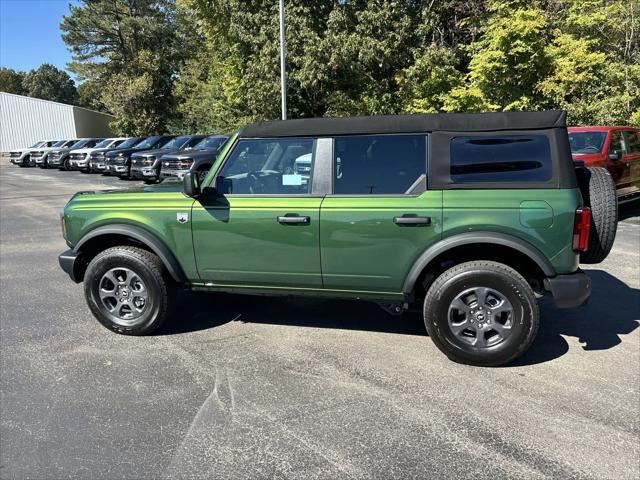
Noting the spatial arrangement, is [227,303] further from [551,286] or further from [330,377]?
[551,286]

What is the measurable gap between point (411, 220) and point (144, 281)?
7.58ft

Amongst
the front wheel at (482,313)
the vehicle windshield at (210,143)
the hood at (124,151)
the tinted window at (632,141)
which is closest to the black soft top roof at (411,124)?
the front wheel at (482,313)

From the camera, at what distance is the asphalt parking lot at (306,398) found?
2.64 meters

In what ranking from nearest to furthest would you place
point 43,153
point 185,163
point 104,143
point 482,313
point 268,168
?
point 482,313 < point 268,168 < point 185,163 < point 104,143 < point 43,153

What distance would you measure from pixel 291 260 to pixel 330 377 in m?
0.95

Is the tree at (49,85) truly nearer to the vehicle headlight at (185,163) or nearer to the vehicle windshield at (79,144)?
the vehicle windshield at (79,144)

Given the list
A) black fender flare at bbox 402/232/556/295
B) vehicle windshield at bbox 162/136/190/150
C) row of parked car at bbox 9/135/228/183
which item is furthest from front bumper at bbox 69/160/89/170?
black fender flare at bbox 402/232/556/295

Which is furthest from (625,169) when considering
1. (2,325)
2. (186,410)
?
(2,325)

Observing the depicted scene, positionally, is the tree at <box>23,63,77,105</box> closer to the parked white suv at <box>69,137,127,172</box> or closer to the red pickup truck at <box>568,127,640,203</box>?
the parked white suv at <box>69,137,127,172</box>

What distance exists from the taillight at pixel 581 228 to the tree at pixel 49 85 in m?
95.3

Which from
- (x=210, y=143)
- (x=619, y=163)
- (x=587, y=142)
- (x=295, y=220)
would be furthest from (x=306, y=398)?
(x=210, y=143)

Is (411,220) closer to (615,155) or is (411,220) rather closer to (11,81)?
(615,155)

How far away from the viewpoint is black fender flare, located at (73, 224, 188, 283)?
13.6 feet

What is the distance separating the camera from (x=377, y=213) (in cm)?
367
